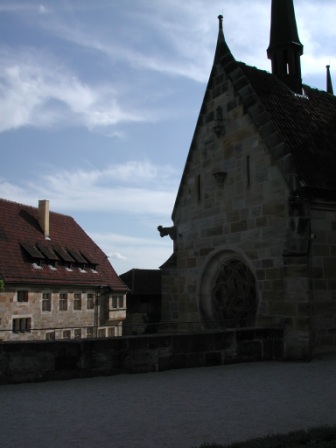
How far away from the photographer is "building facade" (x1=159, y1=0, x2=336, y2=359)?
9664mm

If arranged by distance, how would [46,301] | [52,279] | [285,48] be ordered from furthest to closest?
1. [52,279]
2. [46,301]
3. [285,48]

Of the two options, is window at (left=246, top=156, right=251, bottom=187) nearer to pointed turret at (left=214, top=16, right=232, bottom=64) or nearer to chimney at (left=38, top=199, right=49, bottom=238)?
pointed turret at (left=214, top=16, right=232, bottom=64)

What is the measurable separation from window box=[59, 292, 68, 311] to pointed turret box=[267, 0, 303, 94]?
77.1 feet

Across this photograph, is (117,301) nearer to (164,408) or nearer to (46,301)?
(46,301)

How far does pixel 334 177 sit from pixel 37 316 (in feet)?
80.4

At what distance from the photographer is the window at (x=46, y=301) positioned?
105ft

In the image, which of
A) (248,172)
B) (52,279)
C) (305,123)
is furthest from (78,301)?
(305,123)

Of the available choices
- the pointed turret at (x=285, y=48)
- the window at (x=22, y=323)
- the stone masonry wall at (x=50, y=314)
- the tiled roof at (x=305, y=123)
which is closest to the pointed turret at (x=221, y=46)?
the tiled roof at (x=305, y=123)

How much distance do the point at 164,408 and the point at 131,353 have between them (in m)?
2.20

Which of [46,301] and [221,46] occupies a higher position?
[221,46]

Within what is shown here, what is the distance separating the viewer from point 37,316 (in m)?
31.0

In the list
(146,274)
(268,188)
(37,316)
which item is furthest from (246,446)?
(146,274)

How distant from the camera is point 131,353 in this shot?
771 centimetres

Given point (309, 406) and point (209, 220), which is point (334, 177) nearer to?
point (209, 220)
